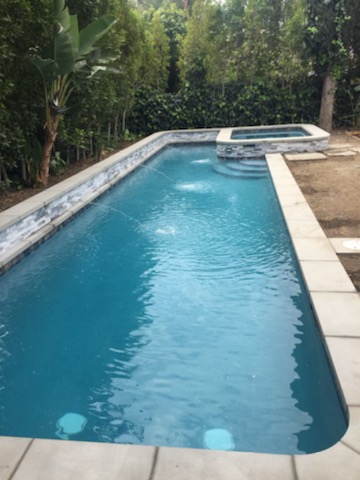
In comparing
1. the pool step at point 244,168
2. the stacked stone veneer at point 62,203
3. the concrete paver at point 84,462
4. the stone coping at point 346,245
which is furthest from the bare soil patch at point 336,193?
the stacked stone veneer at point 62,203

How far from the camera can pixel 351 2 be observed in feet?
45.0

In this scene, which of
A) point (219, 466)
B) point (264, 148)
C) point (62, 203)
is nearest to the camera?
point (219, 466)

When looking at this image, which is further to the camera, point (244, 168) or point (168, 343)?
point (244, 168)

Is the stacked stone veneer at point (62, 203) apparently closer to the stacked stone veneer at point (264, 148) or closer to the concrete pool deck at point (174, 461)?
the stacked stone veneer at point (264, 148)

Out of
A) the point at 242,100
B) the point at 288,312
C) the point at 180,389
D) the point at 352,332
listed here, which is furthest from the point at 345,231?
the point at 242,100

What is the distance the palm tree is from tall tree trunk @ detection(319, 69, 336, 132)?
33.1 ft

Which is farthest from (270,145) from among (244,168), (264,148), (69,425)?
(69,425)

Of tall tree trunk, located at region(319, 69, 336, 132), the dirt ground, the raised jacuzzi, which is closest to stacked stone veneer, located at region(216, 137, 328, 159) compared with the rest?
the raised jacuzzi

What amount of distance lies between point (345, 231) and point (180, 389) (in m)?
3.39

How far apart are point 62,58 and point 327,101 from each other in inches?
450

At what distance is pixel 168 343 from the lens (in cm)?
361

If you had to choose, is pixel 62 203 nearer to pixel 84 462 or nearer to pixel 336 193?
pixel 336 193

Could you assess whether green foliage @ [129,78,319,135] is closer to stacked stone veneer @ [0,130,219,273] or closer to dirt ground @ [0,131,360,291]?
stacked stone veneer @ [0,130,219,273]

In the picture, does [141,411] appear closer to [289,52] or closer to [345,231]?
[345,231]
